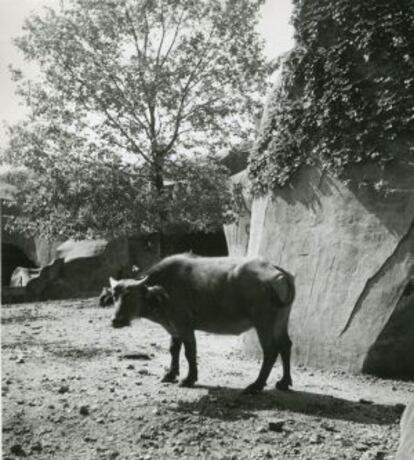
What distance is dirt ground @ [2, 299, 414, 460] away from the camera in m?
5.44

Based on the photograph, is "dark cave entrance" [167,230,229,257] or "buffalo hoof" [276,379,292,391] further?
"dark cave entrance" [167,230,229,257]

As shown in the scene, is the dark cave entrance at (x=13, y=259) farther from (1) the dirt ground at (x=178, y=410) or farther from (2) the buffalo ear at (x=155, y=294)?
(2) the buffalo ear at (x=155, y=294)

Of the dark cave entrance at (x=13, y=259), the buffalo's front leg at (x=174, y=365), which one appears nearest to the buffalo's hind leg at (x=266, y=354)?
the buffalo's front leg at (x=174, y=365)

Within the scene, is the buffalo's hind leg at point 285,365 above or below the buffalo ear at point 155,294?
below

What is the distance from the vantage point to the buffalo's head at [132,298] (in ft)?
22.3

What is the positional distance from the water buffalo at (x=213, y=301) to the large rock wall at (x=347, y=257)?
1519mm

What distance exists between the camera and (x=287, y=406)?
6547 millimetres

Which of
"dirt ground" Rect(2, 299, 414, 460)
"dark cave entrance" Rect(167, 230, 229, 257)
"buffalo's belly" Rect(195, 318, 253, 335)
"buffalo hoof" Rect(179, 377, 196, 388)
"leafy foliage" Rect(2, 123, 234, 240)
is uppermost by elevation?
"leafy foliage" Rect(2, 123, 234, 240)

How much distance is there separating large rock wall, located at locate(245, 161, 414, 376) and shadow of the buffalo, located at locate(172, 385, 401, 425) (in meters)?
1.38

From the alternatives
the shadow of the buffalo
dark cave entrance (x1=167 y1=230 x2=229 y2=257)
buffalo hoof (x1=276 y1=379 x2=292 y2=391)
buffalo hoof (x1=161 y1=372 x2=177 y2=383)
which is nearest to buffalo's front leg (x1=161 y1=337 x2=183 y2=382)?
buffalo hoof (x1=161 y1=372 x2=177 y2=383)

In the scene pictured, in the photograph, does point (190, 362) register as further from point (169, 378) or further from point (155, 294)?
point (155, 294)

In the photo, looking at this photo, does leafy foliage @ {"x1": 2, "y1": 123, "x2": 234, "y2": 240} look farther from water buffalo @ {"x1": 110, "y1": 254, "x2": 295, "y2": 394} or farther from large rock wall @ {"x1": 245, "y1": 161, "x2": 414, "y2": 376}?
water buffalo @ {"x1": 110, "y1": 254, "x2": 295, "y2": 394}

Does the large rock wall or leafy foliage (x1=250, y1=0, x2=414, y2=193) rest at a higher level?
leafy foliage (x1=250, y1=0, x2=414, y2=193)

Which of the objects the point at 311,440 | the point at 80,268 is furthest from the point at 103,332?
the point at 80,268
